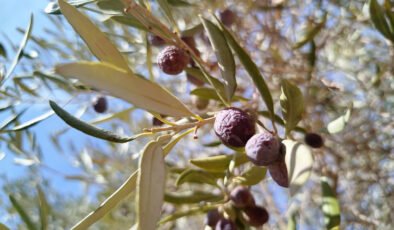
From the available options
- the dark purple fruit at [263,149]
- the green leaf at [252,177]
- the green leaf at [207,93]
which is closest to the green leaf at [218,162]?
the green leaf at [252,177]

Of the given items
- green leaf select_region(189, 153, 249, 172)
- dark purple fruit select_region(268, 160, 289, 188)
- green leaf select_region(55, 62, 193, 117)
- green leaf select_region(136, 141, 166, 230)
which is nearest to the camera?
green leaf select_region(55, 62, 193, 117)

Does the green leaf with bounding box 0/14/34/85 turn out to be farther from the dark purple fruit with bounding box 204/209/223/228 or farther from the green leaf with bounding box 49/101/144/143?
the dark purple fruit with bounding box 204/209/223/228

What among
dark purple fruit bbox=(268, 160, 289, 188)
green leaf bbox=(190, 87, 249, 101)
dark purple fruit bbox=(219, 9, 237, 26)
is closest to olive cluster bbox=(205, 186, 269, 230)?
green leaf bbox=(190, 87, 249, 101)

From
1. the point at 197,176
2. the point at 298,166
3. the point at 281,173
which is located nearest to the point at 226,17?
the point at 197,176

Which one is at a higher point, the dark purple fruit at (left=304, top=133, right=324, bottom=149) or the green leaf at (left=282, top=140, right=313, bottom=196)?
the green leaf at (left=282, top=140, right=313, bottom=196)

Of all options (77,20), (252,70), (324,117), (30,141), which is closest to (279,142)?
(252,70)

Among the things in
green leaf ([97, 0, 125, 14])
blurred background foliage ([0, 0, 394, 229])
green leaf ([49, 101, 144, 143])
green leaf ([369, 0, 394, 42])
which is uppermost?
green leaf ([97, 0, 125, 14])
